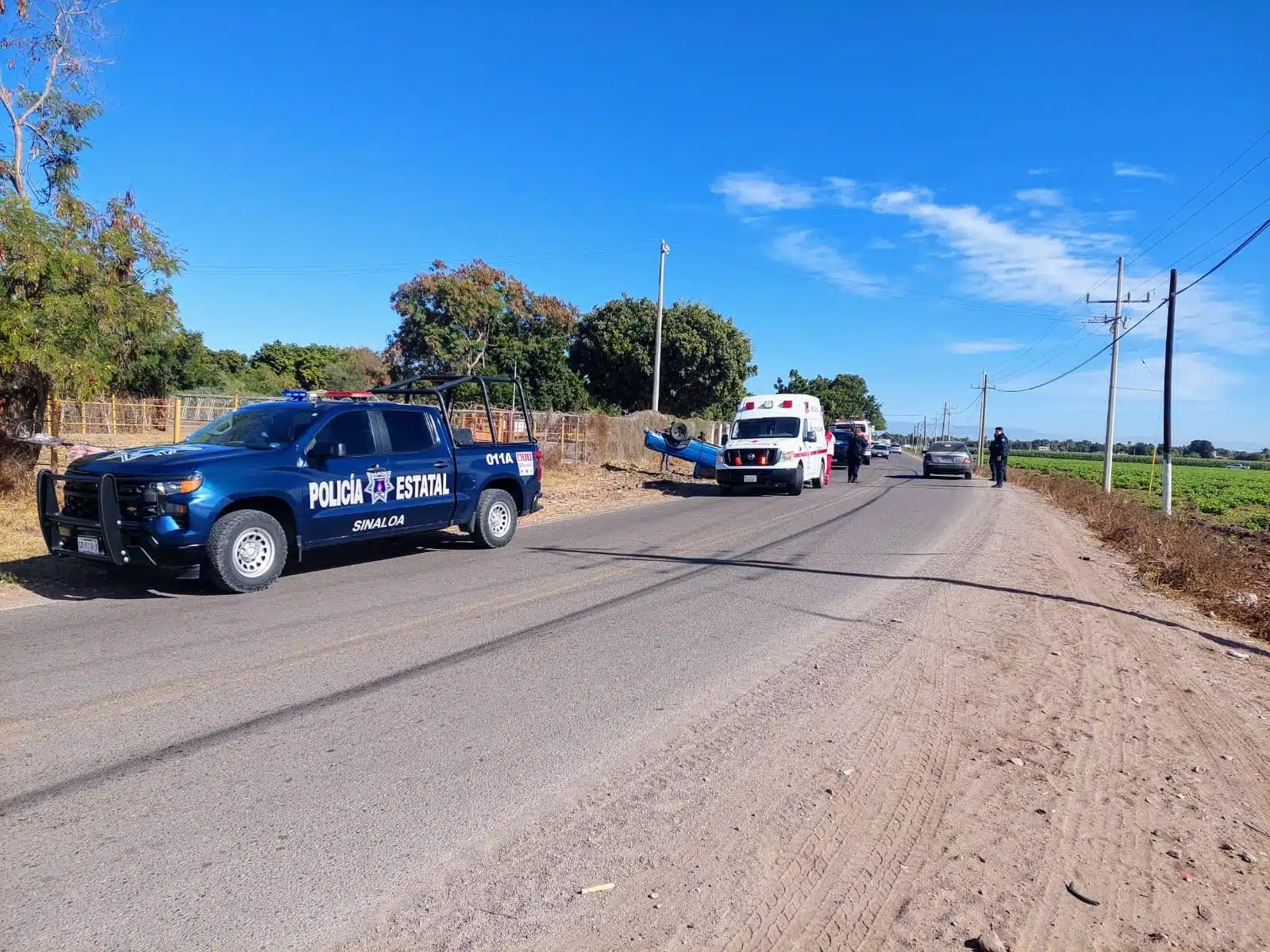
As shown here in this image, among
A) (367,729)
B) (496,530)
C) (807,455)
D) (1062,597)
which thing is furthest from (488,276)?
(367,729)

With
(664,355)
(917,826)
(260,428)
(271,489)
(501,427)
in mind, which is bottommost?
(917,826)

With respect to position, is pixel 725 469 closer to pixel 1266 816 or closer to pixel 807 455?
pixel 807 455

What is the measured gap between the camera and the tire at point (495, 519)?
11.0 metres

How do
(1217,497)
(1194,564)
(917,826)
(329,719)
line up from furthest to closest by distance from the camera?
(1217,497) → (1194,564) → (329,719) → (917,826)

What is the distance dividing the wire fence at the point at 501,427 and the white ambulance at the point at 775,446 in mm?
5502

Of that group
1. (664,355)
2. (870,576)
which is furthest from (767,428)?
(664,355)

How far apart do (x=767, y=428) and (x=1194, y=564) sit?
13.3 metres

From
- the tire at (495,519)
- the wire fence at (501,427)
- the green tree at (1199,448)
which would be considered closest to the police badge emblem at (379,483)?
the tire at (495,519)

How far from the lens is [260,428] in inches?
352

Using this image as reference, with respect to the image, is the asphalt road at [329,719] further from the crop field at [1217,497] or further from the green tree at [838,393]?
the green tree at [838,393]

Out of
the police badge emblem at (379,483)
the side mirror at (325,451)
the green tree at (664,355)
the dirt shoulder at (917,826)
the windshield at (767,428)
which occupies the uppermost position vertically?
the green tree at (664,355)

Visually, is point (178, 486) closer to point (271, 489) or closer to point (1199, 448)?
point (271, 489)

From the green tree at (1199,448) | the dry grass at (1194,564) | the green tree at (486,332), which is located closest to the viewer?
the dry grass at (1194,564)

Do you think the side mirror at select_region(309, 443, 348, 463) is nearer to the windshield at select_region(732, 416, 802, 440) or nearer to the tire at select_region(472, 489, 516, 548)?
the tire at select_region(472, 489, 516, 548)
